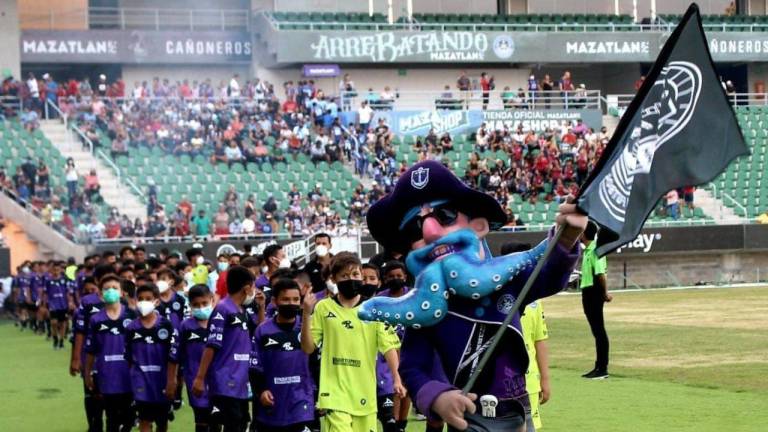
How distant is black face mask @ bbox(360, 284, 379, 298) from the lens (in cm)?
1126

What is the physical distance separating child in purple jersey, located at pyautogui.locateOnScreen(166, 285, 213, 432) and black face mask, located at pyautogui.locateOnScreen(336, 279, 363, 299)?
2488 millimetres

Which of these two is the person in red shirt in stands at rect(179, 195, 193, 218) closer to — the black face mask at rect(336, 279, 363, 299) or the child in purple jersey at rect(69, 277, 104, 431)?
the child in purple jersey at rect(69, 277, 104, 431)

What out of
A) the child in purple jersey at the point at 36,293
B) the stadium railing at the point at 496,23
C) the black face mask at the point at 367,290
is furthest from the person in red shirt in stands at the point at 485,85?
the black face mask at the point at 367,290

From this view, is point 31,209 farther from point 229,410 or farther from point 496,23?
point 229,410

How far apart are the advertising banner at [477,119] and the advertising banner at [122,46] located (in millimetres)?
→ 7358

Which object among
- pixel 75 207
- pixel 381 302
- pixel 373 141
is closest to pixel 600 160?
pixel 381 302

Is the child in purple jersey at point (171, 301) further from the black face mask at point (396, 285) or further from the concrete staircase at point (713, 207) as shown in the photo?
the concrete staircase at point (713, 207)

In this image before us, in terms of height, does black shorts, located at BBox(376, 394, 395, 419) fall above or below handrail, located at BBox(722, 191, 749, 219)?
below

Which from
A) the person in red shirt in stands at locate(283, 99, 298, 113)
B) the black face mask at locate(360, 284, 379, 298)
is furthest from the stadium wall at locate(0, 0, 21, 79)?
the black face mask at locate(360, 284, 379, 298)

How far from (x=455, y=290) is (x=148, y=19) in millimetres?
47951

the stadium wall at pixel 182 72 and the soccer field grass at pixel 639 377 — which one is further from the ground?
the stadium wall at pixel 182 72

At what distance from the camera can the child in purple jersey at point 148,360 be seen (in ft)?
45.9

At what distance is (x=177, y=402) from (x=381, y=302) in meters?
9.88

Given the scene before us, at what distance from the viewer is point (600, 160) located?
6.04 m
